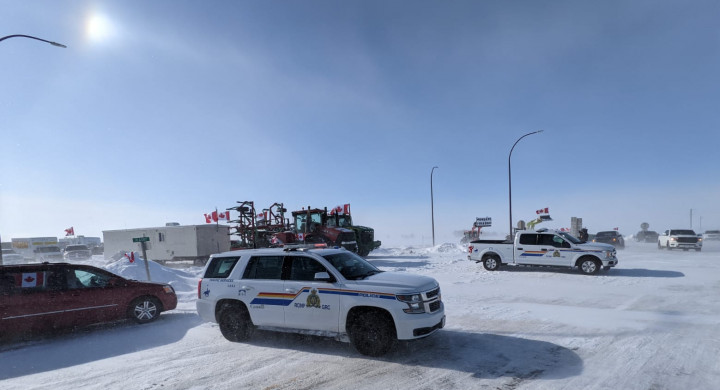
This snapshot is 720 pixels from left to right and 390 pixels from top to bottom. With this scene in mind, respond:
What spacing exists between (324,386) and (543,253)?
14138 millimetres

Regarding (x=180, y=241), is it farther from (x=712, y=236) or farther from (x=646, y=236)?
(x=712, y=236)

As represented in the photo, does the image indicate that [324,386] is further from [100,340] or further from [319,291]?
[100,340]

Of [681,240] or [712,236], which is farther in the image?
[712,236]

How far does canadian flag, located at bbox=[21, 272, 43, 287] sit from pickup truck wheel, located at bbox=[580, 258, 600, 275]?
17269mm

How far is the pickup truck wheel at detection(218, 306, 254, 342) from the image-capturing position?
7.21 m

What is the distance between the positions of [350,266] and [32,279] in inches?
249

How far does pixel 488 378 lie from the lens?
5.20m

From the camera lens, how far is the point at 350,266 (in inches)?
277

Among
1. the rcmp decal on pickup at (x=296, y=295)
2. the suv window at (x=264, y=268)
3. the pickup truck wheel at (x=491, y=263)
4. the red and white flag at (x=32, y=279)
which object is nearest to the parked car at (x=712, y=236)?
the pickup truck wheel at (x=491, y=263)

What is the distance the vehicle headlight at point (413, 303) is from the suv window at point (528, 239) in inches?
496

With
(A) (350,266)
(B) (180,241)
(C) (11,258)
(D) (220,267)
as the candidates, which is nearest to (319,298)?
(A) (350,266)

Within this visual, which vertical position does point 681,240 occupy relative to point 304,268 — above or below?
below

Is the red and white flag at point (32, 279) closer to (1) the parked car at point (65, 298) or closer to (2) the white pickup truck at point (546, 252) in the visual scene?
(1) the parked car at point (65, 298)

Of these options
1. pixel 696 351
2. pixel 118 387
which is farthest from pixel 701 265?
pixel 118 387
